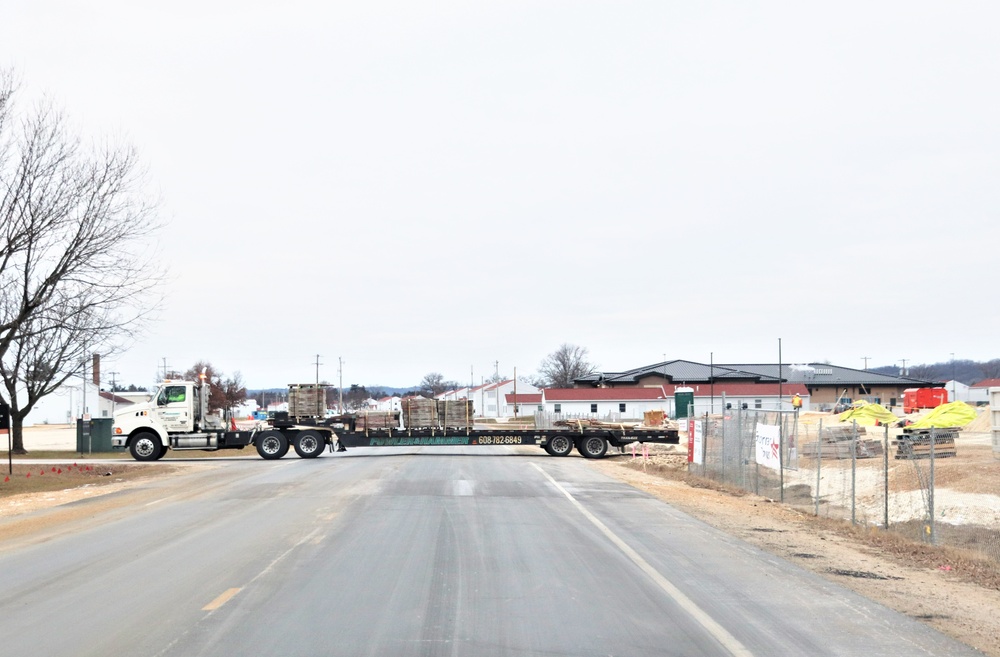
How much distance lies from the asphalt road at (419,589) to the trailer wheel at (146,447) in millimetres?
19587

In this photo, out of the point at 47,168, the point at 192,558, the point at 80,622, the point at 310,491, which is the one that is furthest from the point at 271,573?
the point at 47,168

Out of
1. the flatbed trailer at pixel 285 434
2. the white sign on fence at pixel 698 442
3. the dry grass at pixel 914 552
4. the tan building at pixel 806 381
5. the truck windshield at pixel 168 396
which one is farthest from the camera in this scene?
the tan building at pixel 806 381

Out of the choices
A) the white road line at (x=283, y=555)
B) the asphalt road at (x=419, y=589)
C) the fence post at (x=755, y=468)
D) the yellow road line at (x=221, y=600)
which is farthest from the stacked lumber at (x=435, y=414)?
the yellow road line at (x=221, y=600)

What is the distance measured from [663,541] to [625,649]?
6232mm

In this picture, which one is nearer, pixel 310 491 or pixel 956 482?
pixel 310 491

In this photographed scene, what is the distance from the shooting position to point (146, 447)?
1420 inches

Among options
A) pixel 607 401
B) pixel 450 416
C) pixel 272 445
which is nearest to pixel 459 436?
pixel 450 416

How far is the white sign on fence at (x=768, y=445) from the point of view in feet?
64.3

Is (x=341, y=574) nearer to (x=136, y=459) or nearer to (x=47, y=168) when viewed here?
(x=47, y=168)

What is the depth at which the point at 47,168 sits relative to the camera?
27078 millimetres

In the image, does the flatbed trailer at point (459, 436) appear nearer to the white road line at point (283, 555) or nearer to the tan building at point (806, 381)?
the white road line at point (283, 555)

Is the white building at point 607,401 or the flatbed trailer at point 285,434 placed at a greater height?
the flatbed trailer at point 285,434

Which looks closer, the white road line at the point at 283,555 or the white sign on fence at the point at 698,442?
the white road line at the point at 283,555

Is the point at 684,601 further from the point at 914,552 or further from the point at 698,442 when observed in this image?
the point at 698,442
